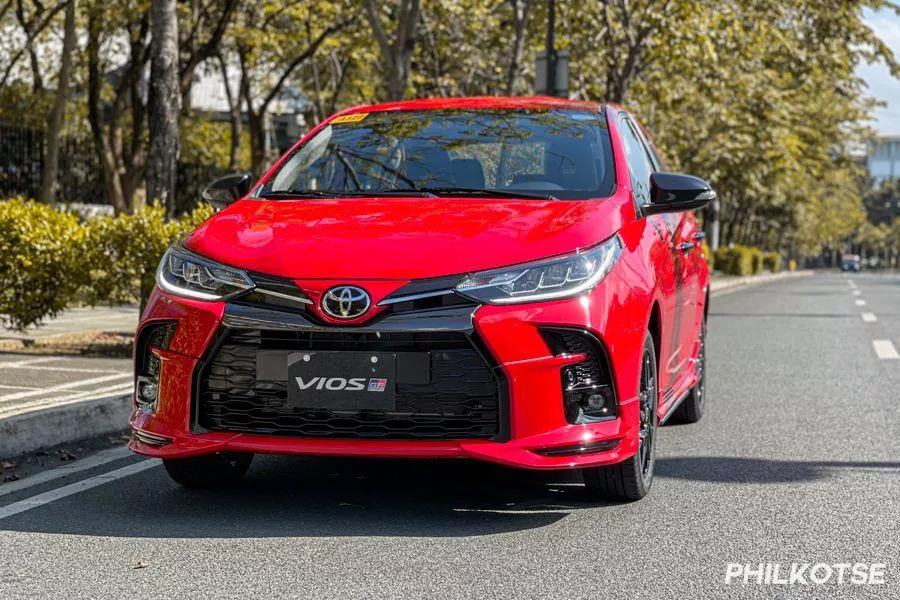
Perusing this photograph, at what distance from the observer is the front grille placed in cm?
454

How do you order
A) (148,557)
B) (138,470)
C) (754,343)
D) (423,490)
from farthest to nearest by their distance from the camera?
(754,343), (138,470), (423,490), (148,557)

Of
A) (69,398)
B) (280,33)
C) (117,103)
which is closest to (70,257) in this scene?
(69,398)

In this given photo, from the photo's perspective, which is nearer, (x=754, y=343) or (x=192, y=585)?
(x=192, y=585)

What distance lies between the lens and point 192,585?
3.97 meters

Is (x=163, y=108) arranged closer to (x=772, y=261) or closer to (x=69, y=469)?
(x=69, y=469)

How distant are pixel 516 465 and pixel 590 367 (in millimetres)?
436

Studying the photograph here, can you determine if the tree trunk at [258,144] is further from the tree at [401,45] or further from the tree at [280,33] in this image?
the tree at [401,45]

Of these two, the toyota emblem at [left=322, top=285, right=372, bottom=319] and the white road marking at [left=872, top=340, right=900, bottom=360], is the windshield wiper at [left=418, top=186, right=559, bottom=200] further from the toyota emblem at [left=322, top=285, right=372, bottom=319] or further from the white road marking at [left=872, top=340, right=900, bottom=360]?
the white road marking at [left=872, top=340, right=900, bottom=360]

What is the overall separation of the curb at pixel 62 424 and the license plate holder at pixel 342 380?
213 cm

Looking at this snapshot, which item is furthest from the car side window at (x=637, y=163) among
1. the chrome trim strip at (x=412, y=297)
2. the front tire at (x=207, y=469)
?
the front tire at (x=207, y=469)

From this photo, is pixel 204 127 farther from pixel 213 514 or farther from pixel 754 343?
pixel 213 514

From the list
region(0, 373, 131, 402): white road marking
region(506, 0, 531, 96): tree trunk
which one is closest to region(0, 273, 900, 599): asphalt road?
region(0, 373, 131, 402): white road marking

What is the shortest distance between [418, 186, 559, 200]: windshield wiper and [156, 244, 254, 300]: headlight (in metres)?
1.08

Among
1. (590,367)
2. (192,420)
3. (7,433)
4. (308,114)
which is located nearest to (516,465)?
(590,367)
